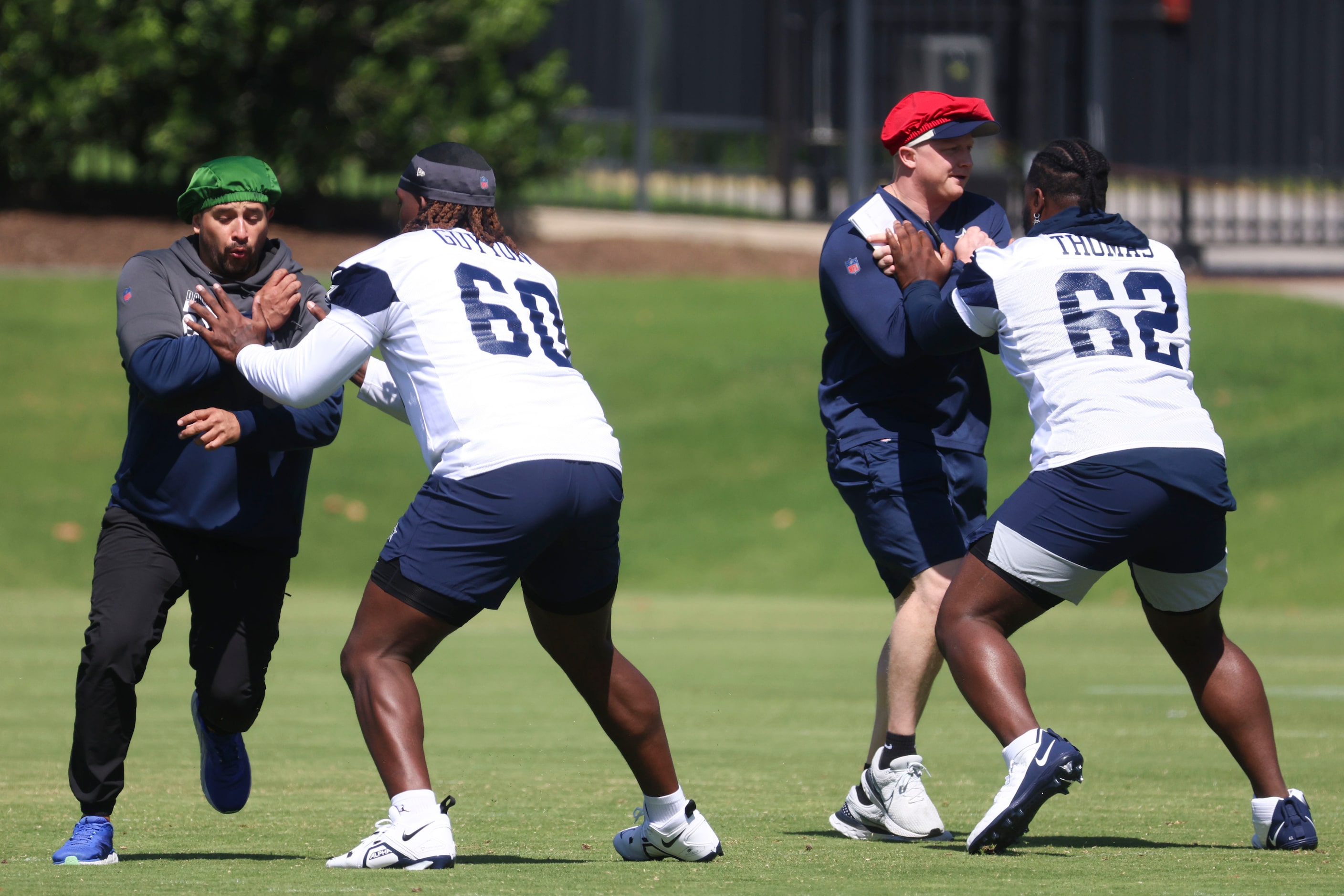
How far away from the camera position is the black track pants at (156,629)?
533 cm

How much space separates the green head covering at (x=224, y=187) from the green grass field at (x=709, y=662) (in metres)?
1.90

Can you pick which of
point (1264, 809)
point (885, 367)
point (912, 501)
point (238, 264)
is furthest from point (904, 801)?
point (238, 264)

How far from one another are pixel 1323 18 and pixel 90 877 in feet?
76.4

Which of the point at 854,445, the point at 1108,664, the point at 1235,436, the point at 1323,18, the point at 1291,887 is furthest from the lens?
the point at 1323,18

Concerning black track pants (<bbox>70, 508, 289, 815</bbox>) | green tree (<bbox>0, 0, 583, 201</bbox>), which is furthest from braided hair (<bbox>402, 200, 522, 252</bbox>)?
green tree (<bbox>0, 0, 583, 201</bbox>)

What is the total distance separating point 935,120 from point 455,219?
1743 millimetres

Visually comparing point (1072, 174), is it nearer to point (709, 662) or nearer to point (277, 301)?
point (277, 301)

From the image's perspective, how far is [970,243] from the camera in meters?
6.05

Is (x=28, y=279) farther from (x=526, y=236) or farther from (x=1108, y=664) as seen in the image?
(x=1108, y=664)

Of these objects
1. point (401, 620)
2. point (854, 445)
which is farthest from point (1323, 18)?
point (401, 620)

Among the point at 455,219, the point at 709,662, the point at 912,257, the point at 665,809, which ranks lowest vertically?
the point at 709,662

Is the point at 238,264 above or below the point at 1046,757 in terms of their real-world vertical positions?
above

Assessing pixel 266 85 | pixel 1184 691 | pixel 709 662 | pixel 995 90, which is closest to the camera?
pixel 1184 691

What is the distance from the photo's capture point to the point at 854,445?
6.16 metres
